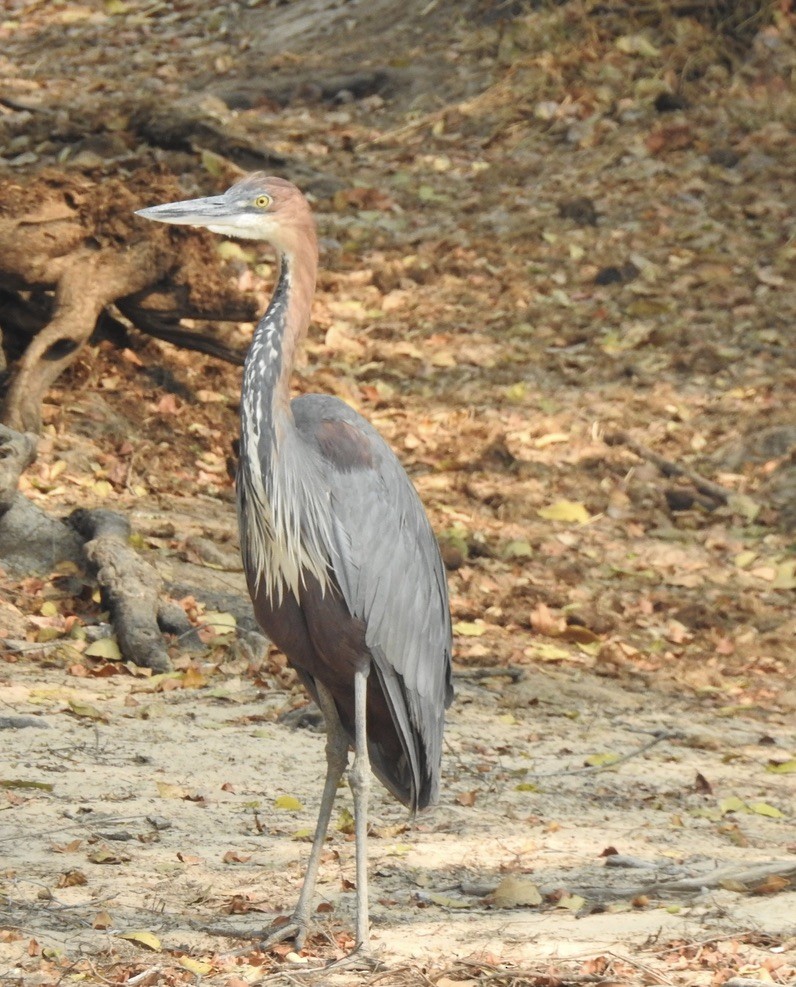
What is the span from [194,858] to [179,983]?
755 millimetres

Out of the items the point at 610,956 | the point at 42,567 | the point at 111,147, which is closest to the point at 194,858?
the point at 610,956

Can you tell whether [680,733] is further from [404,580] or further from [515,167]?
[515,167]

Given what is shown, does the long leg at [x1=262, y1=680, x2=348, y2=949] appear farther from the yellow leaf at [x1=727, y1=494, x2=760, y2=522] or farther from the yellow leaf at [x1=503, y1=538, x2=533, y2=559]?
the yellow leaf at [x1=727, y1=494, x2=760, y2=522]

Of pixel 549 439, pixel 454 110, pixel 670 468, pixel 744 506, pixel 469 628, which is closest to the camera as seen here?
pixel 469 628

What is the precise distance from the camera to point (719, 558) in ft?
25.2

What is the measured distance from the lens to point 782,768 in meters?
5.57

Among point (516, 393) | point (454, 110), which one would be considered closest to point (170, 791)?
point (516, 393)

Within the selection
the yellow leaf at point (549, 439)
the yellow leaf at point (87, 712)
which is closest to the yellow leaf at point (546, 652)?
the yellow leaf at point (87, 712)

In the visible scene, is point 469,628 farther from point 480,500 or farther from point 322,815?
point 322,815

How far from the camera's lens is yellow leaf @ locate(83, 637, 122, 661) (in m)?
5.68

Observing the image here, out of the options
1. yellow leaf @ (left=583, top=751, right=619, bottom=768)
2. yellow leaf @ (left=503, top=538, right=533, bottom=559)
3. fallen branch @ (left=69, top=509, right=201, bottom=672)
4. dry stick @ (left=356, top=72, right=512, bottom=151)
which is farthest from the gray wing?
dry stick @ (left=356, top=72, right=512, bottom=151)

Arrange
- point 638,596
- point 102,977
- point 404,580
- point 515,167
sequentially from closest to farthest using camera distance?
point 102,977 < point 404,580 < point 638,596 < point 515,167

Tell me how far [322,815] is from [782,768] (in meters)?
2.24

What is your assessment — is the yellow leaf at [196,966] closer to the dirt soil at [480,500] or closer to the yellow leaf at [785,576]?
the dirt soil at [480,500]
